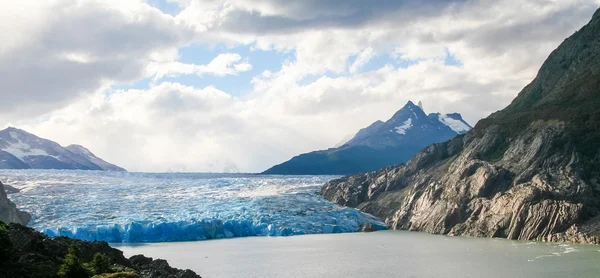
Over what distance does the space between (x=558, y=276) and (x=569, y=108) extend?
1646 inches

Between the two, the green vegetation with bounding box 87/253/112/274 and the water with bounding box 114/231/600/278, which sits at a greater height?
the green vegetation with bounding box 87/253/112/274

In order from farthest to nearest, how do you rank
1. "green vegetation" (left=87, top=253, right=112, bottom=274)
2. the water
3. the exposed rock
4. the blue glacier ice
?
the blue glacier ice → the water → the exposed rock → "green vegetation" (left=87, top=253, right=112, bottom=274)

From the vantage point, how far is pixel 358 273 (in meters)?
48.2

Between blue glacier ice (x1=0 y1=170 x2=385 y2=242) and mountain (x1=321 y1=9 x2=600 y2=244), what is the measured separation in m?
8.37

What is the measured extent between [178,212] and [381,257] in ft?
134

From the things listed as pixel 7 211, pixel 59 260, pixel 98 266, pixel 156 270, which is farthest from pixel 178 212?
pixel 98 266

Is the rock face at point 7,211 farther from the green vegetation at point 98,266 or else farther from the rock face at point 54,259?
the green vegetation at point 98,266

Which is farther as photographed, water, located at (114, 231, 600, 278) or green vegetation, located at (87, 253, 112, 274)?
water, located at (114, 231, 600, 278)

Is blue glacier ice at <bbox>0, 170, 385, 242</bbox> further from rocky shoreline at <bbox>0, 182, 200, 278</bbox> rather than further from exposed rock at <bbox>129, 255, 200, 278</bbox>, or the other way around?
rocky shoreline at <bbox>0, 182, 200, 278</bbox>

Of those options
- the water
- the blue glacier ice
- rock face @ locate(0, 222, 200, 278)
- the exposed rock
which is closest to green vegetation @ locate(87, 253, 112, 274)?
rock face @ locate(0, 222, 200, 278)

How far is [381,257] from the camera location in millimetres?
56938

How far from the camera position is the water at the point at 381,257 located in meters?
47.4

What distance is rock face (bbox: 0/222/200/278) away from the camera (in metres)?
25.3

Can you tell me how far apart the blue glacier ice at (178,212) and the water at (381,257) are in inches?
258
